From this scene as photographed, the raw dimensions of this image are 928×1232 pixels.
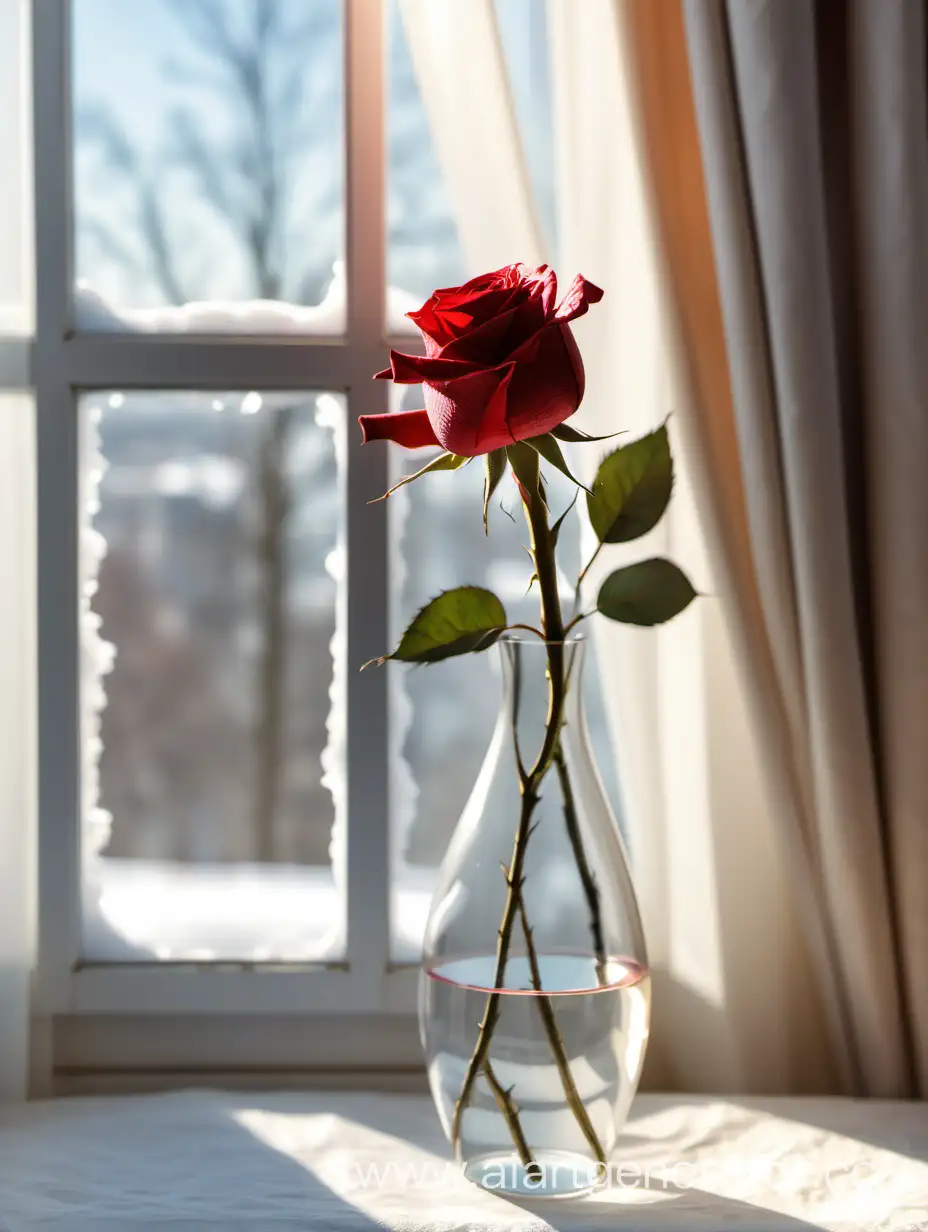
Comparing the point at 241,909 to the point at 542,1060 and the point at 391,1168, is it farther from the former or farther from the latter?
the point at 542,1060

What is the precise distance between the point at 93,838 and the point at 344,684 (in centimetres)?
31

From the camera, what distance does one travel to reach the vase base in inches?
30.6

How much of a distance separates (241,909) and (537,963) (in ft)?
1.49

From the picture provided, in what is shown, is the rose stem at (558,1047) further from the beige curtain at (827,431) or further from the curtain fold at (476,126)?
the curtain fold at (476,126)

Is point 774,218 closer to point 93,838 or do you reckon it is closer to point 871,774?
point 871,774

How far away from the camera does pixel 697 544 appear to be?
1.00 metres

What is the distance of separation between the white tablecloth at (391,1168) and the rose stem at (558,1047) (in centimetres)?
7

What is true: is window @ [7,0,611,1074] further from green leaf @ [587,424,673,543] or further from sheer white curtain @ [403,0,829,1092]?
green leaf @ [587,424,673,543]

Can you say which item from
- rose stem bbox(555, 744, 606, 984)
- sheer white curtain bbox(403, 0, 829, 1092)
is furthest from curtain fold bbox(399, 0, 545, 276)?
rose stem bbox(555, 744, 606, 984)

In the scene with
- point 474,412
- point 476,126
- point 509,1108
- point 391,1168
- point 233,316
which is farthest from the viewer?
point 233,316

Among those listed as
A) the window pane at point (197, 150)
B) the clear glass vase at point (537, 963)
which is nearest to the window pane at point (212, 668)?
the window pane at point (197, 150)

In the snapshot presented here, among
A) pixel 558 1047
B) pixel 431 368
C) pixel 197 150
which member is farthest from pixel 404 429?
pixel 197 150

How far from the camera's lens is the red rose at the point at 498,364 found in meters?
0.66

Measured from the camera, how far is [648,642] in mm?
1021
